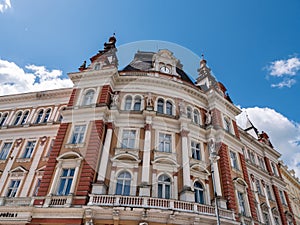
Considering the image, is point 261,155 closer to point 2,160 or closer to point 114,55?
point 114,55

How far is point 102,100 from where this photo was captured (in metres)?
25.5

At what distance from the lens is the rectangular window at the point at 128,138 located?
23677 mm

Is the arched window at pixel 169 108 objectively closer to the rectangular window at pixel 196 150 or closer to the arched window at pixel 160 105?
the arched window at pixel 160 105

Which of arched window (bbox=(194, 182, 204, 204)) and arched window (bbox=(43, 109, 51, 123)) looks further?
arched window (bbox=(43, 109, 51, 123))

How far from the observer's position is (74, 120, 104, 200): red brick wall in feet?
Result: 65.2

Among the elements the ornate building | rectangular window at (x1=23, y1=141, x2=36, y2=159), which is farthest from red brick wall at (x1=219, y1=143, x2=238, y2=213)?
rectangular window at (x1=23, y1=141, x2=36, y2=159)

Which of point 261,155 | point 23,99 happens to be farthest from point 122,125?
point 261,155

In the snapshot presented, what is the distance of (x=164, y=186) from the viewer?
71.1 ft

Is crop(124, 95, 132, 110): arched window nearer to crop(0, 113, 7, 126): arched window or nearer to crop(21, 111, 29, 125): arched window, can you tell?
crop(21, 111, 29, 125): arched window

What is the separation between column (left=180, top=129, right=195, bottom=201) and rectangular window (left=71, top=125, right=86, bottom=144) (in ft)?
33.7

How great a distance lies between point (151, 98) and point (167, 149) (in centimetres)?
635

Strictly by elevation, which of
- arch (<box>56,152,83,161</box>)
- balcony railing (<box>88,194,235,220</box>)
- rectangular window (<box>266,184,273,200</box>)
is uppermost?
rectangular window (<box>266,184,273,200</box>)

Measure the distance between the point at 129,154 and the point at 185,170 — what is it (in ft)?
18.2

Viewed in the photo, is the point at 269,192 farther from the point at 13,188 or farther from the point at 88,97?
the point at 13,188
